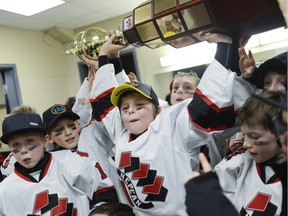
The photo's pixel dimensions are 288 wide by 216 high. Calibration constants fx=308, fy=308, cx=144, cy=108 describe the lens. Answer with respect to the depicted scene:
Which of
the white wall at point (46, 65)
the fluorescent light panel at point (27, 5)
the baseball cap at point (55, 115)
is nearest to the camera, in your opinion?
the baseball cap at point (55, 115)

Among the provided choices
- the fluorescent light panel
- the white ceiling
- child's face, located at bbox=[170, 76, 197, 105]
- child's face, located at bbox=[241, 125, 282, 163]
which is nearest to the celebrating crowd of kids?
child's face, located at bbox=[241, 125, 282, 163]

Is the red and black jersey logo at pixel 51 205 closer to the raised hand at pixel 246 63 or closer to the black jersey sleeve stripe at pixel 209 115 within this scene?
the black jersey sleeve stripe at pixel 209 115

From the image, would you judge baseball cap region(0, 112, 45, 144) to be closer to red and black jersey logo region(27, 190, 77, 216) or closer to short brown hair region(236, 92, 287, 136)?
red and black jersey logo region(27, 190, 77, 216)

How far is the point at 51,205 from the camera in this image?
0.98 meters

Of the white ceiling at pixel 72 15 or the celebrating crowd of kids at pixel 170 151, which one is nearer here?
the celebrating crowd of kids at pixel 170 151

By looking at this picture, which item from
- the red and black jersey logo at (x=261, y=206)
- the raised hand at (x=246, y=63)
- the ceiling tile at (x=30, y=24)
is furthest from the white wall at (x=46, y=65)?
the red and black jersey logo at (x=261, y=206)

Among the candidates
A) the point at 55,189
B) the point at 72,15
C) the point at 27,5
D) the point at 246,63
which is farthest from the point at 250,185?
the point at 72,15

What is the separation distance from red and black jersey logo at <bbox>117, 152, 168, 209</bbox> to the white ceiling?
232 centimetres

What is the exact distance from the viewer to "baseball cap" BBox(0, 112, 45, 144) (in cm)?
103

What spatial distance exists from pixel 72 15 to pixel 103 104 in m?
2.34

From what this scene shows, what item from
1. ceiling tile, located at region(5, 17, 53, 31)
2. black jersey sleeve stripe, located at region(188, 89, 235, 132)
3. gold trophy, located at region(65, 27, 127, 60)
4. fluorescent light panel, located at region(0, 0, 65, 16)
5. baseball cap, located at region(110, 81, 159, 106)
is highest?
fluorescent light panel, located at region(0, 0, 65, 16)

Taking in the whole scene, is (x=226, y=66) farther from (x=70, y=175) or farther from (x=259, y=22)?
(x=70, y=175)

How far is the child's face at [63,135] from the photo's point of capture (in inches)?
52.1

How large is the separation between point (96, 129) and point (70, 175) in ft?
1.17
